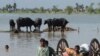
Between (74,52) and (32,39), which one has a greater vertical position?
(74,52)

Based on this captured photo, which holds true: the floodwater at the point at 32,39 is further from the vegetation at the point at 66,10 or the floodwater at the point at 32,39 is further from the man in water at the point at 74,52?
the vegetation at the point at 66,10

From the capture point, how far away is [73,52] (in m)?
13.0

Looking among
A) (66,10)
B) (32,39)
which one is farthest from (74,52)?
(66,10)

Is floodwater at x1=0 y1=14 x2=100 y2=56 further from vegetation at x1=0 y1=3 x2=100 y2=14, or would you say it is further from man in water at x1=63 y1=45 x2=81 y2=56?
vegetation at x1=0 y1=3 x2=100 y2=14

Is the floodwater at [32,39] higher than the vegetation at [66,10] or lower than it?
higher

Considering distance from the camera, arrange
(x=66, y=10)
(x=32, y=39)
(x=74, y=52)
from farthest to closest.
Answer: (x=66, y=10), (x=32, y=39), (x=74, y=52)

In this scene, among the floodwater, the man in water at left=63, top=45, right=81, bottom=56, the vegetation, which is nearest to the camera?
the man in water at left=63, top=45, right=81, bottom=56

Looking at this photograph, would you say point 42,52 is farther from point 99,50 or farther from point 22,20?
point 22,20

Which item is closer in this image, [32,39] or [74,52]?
[74,52]

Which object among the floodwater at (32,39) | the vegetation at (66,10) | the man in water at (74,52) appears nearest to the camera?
the man in water at (74,52)

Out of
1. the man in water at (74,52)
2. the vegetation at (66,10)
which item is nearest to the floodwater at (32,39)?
the man in water at (74,52)

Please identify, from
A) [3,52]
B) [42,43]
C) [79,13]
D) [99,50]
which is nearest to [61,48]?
[99,50]

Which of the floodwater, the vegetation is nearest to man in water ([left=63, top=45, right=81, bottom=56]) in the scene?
the floodwater

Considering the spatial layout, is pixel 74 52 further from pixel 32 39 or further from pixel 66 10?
pixel 66 10
